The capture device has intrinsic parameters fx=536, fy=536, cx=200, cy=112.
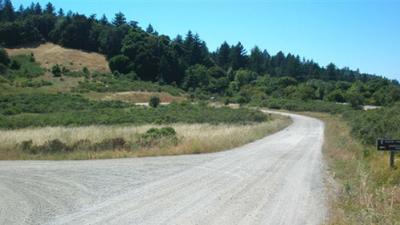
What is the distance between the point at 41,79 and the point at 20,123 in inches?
1964

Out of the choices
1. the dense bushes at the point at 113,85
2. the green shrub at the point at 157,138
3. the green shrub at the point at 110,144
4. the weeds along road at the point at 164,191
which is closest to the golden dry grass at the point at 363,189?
the weeds along road at the point at 164,191

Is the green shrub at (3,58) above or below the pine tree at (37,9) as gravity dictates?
below

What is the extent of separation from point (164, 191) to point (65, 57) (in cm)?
10486

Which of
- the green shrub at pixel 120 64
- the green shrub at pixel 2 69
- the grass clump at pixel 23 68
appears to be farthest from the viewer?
the green shrub at pixel 120 64

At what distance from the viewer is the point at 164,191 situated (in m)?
13.5

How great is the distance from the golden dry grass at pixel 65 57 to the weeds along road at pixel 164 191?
89975 millimetres

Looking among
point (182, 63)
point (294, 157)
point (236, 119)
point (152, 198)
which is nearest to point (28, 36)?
point (182, 63)

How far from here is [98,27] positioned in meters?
130

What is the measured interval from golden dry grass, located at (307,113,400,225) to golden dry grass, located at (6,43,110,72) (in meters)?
91.1

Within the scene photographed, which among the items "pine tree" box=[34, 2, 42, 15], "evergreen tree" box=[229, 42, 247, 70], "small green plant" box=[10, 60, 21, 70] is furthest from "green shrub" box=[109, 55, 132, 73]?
"pine tree" box=[34, 2, 42, 15]

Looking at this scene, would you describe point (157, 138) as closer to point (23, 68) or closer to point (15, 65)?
point (23, 68)

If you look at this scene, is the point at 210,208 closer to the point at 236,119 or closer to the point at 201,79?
the point at 236,119

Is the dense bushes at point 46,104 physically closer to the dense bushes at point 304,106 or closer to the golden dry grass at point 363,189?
the dense bushes at point 304,106

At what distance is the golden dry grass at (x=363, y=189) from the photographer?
9.59 m
